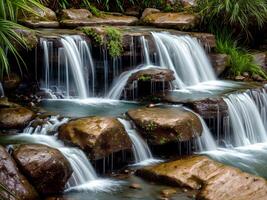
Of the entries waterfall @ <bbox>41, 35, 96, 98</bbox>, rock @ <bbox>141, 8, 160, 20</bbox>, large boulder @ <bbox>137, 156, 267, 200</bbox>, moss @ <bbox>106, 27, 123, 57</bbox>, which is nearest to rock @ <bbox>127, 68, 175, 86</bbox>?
moss @ <bbox>106, 27, 123, 57</bbox>

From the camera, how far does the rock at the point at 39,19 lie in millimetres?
8080

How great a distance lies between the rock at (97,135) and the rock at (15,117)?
52 centimetres

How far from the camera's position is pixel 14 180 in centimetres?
444

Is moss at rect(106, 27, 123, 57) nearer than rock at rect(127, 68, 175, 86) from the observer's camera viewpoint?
No

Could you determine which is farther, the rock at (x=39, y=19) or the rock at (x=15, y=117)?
the rock at (x=39, y=19)

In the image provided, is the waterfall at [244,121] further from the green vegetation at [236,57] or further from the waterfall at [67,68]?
the waterfall at [67,68]

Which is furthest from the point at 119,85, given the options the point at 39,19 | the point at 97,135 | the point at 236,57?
the point at 236,57

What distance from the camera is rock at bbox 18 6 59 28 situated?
26.5 ft

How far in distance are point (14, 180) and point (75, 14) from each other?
5.28 m

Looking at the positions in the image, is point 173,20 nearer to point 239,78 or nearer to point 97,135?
point 239,78

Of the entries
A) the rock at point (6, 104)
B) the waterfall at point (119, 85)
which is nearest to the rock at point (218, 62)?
the waterfall at point (119, 85)

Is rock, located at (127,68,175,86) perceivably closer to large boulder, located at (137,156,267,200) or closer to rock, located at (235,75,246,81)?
large boulder, located at (137,156,267,200)

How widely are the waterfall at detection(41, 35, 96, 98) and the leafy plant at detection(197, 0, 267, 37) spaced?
349cm

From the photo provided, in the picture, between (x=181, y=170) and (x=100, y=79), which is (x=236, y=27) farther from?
(x=181, y=170)
